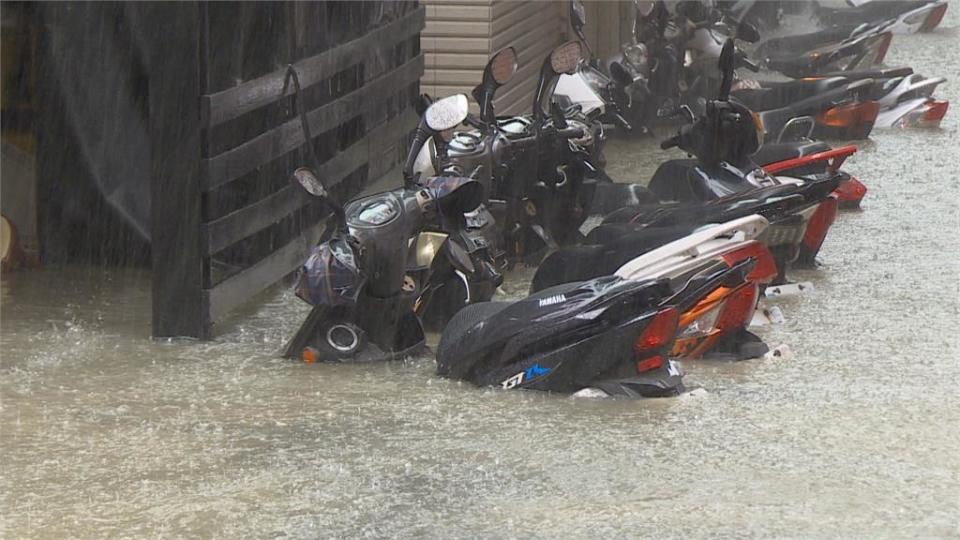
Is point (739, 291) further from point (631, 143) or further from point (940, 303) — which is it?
point (631, 143)

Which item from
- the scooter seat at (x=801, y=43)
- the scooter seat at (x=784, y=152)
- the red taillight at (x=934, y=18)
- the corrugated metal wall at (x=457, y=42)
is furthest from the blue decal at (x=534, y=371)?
the red taillight at (x=934, y=18)

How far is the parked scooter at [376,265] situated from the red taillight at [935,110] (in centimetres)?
907

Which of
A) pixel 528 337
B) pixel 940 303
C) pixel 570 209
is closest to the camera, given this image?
pixel 528 337

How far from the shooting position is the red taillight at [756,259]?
26.1ft

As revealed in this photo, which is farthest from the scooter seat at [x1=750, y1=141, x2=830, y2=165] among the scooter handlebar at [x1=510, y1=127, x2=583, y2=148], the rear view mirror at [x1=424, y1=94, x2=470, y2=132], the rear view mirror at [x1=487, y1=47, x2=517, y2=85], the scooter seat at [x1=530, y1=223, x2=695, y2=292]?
the rear view mirror at [x1=424, y1=94, x2=470, y2=132]

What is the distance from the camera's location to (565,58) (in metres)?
10.0

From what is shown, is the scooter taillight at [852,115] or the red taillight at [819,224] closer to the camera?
the red taillight at [819,224]

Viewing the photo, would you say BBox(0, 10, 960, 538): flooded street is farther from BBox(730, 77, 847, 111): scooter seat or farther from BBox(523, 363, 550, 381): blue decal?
BBox(730, 77, 847, 111): scooter seat

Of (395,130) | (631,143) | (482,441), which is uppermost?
(482,441)

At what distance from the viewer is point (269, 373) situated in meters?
7.80

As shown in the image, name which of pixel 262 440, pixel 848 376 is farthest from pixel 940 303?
pixel 262 440

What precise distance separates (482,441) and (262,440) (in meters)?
0.96

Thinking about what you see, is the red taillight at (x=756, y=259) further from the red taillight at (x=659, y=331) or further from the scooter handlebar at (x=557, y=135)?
the scooter handlebar at (x=557, y=135)

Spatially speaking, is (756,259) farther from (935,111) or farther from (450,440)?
(935,111)
